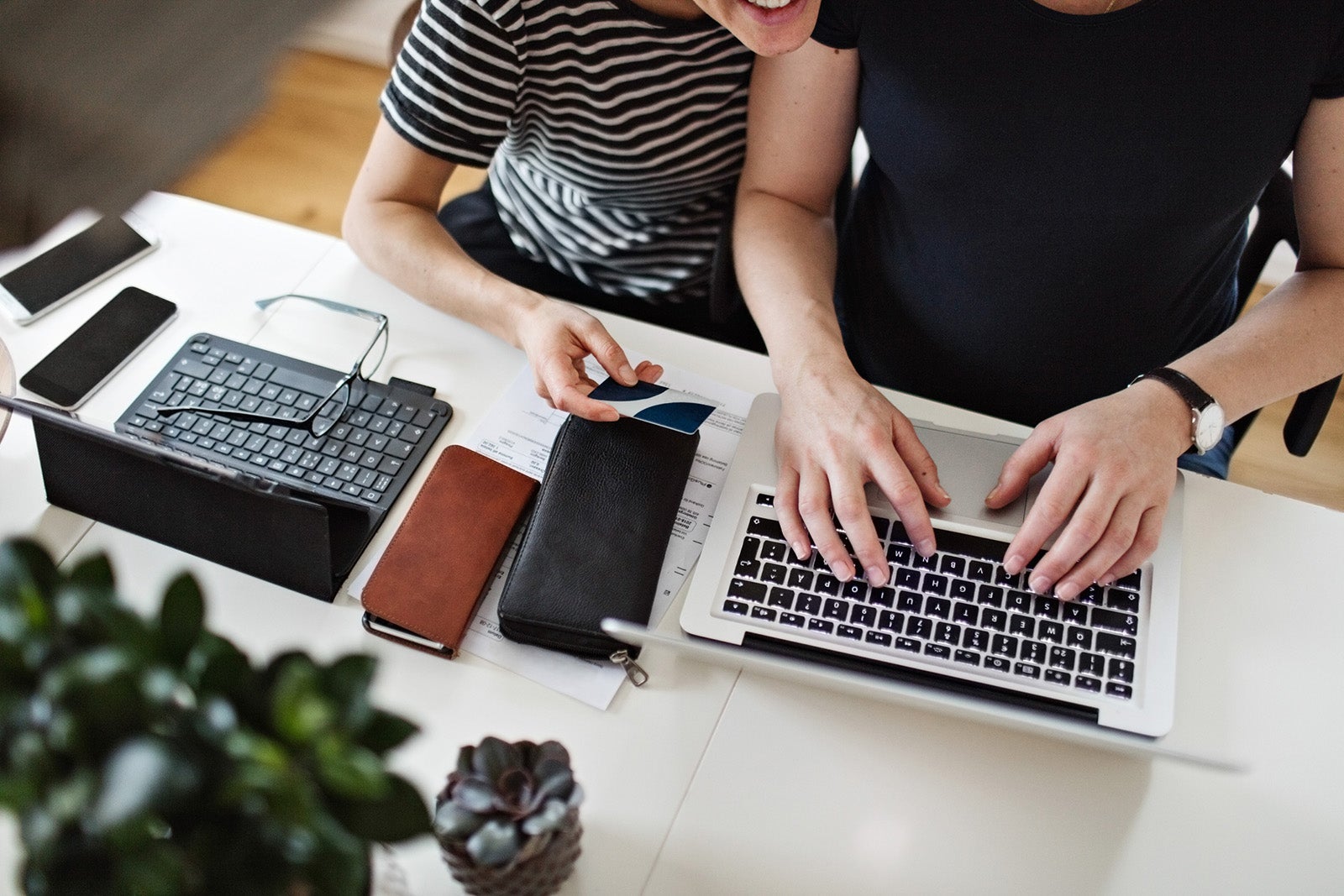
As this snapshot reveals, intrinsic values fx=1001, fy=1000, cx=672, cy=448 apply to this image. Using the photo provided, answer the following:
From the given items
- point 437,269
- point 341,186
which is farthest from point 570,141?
point 341,186

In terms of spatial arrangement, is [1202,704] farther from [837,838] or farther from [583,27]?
[583,27]

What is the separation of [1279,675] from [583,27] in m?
0.83

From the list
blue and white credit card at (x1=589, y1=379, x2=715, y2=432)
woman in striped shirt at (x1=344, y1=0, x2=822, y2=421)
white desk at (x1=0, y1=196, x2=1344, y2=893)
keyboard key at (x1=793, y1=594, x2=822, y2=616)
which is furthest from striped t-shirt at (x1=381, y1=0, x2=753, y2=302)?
keyboard key at (x1=793, y1=594, x2=822, y2=616)

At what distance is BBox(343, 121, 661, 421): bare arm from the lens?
0.92m

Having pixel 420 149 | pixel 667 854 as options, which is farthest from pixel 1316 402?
pixel 420 149

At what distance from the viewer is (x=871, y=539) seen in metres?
0.79

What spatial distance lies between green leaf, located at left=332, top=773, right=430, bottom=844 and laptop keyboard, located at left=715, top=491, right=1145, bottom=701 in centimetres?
35

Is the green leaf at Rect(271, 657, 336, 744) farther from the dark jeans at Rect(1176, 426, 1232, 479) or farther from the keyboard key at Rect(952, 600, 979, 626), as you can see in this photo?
the dark jeans at Rect(1176, 426, 1232, 479)

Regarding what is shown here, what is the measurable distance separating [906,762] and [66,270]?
3.11 ft

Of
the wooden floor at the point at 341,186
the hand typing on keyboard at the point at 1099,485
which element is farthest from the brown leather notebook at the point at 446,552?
the wooden floor at the point at 341,186

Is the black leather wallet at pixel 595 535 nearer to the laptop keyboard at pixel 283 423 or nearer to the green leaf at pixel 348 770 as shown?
the laptop keyboard at pixel 283 423

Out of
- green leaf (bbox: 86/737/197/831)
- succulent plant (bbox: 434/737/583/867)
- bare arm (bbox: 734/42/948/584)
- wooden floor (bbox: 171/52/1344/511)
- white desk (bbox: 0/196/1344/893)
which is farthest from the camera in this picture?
wooden floor (bbox: 171/52/1344/511)

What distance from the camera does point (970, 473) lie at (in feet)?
2.85

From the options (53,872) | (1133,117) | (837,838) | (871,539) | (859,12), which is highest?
(859,12)
